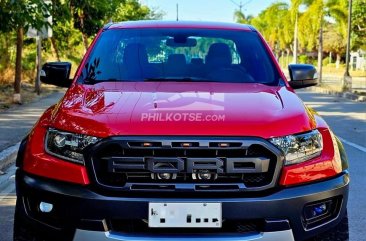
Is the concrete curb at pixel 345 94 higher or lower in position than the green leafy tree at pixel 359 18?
lower

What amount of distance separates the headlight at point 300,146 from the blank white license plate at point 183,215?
19.7 inches

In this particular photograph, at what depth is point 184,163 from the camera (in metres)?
3.06

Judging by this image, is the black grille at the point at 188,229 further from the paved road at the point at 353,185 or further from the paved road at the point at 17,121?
Result: the paved road at the point at 17,121

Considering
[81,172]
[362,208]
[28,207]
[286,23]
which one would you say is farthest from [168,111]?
[286,23]

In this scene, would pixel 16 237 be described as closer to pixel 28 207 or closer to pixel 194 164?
pixel 28 207

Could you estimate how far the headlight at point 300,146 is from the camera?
3162mm

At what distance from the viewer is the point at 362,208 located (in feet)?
18.8

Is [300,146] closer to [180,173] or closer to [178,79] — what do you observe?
[180,173]

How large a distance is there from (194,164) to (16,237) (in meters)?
1.10

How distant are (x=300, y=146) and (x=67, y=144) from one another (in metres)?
1.29

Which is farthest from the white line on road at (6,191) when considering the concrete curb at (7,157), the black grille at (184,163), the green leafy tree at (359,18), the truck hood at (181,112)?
the green leafy tree at (359,18)

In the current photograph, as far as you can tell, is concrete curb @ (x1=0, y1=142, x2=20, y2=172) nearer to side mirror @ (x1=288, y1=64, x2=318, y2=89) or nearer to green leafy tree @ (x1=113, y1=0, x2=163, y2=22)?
side mirror @ (x1=288, y1=64, x2=318, y2=89)

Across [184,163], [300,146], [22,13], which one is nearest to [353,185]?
[300,146]

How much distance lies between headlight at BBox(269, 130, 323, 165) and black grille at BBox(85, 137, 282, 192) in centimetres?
7
